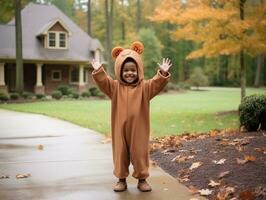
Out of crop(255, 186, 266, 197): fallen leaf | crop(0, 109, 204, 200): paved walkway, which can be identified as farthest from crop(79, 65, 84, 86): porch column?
crop(255, 186, 266, 197): fallen leaf

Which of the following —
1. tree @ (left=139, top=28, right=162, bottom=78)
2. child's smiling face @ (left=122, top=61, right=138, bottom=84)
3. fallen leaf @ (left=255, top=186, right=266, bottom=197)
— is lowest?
fallen leaf @ (left=255, top=186, right=266, bottom=197)

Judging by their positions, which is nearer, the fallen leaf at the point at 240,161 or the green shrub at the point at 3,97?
the fallen leaf at the point at 240,161

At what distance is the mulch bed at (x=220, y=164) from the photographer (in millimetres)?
5016

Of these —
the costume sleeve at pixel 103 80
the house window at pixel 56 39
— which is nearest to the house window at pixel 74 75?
the house window at pixel 56 39

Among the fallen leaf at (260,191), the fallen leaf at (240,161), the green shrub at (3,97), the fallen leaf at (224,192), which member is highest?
the fallen leaf at (240,161)

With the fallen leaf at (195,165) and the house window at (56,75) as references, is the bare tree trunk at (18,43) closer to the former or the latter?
the house window at (56,75)

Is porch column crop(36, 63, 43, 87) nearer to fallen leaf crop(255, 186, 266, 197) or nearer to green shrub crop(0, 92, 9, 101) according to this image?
green shrub crop(0, 92, 9, 101)

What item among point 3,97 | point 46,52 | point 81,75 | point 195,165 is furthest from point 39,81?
point 195,165

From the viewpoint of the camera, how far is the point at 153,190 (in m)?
5.38

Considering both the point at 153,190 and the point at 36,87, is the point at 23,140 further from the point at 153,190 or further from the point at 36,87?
the point at 36,87

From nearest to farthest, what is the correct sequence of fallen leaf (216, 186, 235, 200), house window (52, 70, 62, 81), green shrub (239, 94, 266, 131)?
fallen leaf (216, 186, 235, 200) → green shrub (239, 94, 266, 131) → house window (52, 70, 62, 81)

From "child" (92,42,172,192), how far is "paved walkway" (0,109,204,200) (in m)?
0.34

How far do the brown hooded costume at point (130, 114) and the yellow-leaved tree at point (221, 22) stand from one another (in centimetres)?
966

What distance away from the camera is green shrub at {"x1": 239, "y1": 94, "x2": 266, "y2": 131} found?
27.3ft
